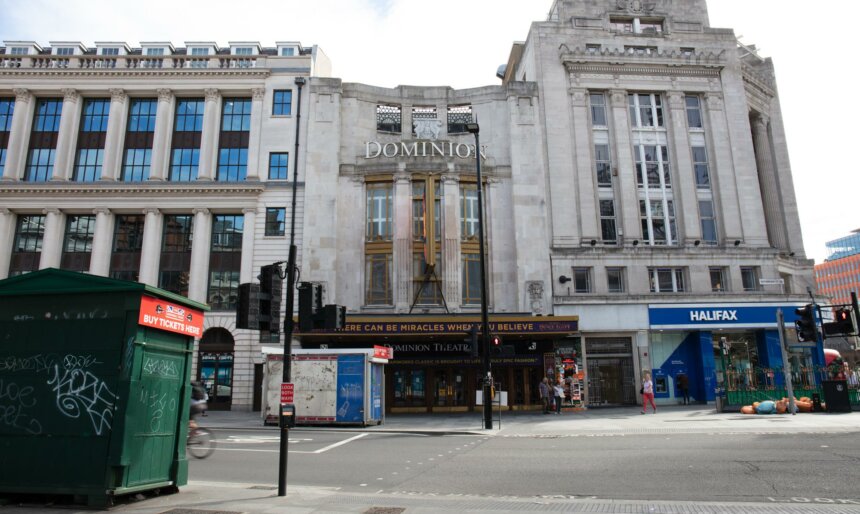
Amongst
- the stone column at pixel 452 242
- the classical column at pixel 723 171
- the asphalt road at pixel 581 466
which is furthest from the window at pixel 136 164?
the classical column at pixel 723 171

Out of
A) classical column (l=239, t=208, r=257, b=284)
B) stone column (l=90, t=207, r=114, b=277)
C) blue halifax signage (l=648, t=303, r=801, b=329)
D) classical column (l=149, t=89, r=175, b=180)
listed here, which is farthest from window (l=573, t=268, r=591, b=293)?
stone column (l=90, t=207, r=114, b=277)

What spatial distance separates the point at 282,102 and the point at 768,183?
3343cm

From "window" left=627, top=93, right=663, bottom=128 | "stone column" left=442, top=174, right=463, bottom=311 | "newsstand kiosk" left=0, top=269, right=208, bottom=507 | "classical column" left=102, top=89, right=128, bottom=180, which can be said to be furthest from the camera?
"window" left=627, top=93, right=663, bottom=128

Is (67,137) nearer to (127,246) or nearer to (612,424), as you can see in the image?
(127,246)

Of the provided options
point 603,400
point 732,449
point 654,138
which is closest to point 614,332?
point 603,400

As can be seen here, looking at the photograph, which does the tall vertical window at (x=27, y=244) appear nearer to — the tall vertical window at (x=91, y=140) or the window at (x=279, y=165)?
the tall vertical window at (x=91, y=140)

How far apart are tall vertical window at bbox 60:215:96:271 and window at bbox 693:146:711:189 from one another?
38181 mm

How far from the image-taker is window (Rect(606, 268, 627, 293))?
33656 mm

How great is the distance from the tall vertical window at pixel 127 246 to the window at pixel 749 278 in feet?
121

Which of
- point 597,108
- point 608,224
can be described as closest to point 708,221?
point 608,224

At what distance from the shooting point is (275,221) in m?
34.2

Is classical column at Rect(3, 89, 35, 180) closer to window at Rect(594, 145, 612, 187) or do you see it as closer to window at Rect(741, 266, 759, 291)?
window at Rect(594, 145, 612, 187)

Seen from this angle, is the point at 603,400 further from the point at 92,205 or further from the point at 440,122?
the point at 92,205

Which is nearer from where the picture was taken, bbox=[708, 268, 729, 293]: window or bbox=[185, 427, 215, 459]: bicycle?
bbox=[185, 427, 215, 459]: bicycle
